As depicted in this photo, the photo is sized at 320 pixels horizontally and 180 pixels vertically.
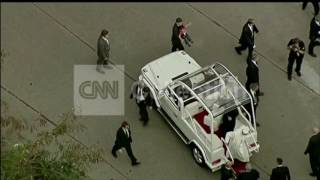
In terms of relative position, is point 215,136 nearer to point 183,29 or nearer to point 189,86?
point 189,86

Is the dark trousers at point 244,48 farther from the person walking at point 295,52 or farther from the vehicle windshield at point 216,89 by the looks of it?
the vehicle windshield at point 216,89

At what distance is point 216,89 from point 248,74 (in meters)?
1.55

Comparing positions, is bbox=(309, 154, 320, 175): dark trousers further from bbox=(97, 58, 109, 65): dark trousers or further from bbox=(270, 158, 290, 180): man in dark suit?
bbox=(97, 58, 109, 65): dark trousers

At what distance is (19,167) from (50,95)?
859 centimetres

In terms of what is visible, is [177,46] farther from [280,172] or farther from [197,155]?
[280,172]

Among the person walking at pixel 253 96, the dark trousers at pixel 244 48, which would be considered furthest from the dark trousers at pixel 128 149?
the dark trousers at pixel 244 48

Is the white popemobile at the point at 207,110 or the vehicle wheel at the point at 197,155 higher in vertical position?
the white popemobile at the point at 207,110

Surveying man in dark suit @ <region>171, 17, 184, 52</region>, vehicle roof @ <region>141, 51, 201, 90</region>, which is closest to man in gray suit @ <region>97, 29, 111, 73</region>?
vehicle roof @ <region>141, 51, 201, 90</region>

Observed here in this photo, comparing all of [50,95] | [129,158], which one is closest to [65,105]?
[50,95]

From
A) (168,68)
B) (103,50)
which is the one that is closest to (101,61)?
(103,50)

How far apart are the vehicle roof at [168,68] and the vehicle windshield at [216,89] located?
26.0 inches

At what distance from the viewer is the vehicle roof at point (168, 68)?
683 inches

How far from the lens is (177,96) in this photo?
1653cm

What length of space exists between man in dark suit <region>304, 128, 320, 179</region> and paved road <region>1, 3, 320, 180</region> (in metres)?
0.49
